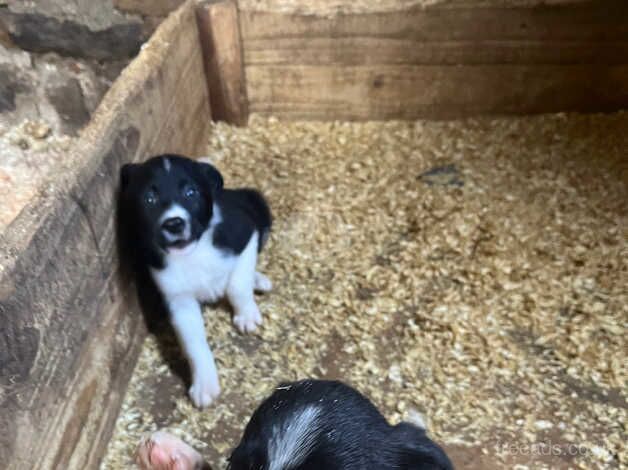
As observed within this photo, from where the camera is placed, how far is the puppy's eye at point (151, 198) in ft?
7.36

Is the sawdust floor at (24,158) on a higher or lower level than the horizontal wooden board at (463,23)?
lower

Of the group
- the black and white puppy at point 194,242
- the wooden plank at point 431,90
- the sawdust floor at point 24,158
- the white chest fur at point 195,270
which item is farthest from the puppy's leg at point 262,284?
the sawdust floor at point 24,158

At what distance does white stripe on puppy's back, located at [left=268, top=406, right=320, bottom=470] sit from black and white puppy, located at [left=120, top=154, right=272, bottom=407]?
86 centimetres

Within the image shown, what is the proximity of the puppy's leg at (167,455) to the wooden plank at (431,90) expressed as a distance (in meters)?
2.24

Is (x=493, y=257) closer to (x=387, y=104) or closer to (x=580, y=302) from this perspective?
(x=580, y=302)

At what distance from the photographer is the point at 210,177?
2430mm

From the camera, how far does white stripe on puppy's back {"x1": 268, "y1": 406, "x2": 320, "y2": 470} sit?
1526 mm

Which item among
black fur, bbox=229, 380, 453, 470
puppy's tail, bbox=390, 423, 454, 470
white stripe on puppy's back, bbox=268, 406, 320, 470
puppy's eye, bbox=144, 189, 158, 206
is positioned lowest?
puppy's tail, bbox=390, 423, 454, 470

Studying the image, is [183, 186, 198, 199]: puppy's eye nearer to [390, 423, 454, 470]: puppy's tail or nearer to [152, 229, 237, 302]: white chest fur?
[152, 229, 237, 302]: white chest fur

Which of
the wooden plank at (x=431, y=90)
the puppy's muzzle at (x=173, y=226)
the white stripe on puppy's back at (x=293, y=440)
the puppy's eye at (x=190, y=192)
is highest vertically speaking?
the puppy's eye at (x=190, y=192)

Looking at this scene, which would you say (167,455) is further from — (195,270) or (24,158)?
(24,158)

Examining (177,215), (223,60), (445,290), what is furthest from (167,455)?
(223,60)

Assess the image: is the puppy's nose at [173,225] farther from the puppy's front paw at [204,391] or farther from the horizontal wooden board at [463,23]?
the horizontal wooden board at [463,23]

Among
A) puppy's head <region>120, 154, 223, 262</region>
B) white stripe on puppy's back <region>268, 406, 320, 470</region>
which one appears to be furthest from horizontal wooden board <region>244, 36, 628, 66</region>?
white stripe on puppy's back <region>268, 406, 320, 470</region>
